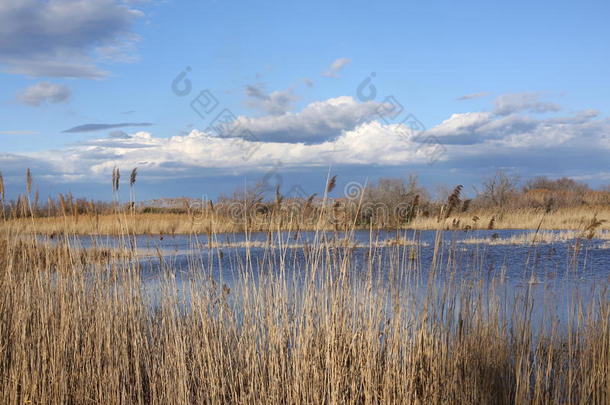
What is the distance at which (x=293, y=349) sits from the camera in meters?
3.65

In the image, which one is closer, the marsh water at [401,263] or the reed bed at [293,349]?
the reed bed at [293,349]

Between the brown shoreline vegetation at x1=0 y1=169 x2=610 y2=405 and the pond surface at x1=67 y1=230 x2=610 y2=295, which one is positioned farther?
the pond surface at x1=67 y1=230 x2=610 y2=295

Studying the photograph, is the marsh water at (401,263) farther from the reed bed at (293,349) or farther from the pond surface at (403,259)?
the reed bed at (293,349)

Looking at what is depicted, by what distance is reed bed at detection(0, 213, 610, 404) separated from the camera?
3.52m

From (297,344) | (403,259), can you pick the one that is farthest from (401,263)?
(297,344)

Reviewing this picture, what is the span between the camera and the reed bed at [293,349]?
352 centimetres

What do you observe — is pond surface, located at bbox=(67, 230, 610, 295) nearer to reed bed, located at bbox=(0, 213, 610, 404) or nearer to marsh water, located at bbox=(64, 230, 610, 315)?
marsh water, located at bbox=(64, 230, 610, 315)

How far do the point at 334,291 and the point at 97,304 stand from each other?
7.39ft

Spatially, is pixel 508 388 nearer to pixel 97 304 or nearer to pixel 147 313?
pixel 147 313

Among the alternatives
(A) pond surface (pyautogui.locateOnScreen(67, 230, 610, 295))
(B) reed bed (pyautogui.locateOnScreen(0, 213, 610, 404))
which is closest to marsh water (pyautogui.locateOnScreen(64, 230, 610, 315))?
(A) pond surface (pyautogui.locateOnScreen(67, 230, 610, 295))

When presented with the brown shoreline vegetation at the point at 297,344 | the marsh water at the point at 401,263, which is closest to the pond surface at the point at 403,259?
the marsh water at the point at 401,263

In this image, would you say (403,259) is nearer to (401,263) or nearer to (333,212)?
(333,212)

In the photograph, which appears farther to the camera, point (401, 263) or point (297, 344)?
point (401, 263)

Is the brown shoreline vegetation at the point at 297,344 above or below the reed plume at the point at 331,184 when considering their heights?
below
